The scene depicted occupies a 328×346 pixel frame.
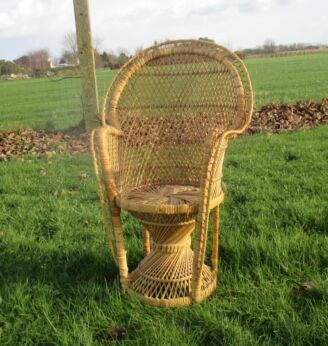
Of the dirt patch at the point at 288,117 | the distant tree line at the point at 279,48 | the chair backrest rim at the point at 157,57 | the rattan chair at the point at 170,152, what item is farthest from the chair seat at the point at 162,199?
the distant tree line at the point at 279,48

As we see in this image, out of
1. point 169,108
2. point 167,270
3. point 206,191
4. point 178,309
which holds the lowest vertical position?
point 178,309

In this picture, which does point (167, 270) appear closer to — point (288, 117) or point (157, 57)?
point (157, 57)

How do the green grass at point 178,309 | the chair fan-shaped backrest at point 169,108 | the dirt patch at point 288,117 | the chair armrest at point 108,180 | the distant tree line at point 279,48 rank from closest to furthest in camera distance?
the green grass at point 178,309, the chair armrest at point 108,180, the chair fan-shaped backrest at point 169,108, the dirt patch at point 288,117, the distant tree line at point 279,48

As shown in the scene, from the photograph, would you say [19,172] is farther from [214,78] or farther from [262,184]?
[214,78]

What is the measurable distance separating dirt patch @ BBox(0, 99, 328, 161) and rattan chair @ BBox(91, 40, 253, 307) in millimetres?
3596

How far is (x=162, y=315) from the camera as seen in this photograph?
277 centimetres

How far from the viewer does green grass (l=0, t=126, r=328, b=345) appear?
100 inches

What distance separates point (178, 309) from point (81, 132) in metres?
5.72

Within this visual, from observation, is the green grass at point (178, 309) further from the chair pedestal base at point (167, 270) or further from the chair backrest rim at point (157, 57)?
the chair backrest rim at point (157, 57)

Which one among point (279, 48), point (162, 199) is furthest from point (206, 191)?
point (279, 48)

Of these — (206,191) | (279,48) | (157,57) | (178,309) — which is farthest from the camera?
(279,48)

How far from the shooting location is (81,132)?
812 centimetres

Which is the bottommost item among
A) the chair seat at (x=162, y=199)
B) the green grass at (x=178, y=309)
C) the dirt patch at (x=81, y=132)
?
the green grass at (x=178, y=309)

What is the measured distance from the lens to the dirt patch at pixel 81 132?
7.32 metres
